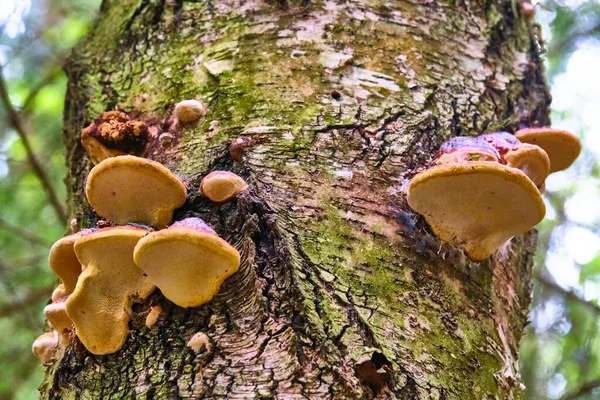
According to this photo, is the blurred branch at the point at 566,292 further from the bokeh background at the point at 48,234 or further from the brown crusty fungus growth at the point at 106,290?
the brown crusty fungus growth at the point at 106,290

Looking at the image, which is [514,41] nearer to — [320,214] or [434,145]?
[434,145]

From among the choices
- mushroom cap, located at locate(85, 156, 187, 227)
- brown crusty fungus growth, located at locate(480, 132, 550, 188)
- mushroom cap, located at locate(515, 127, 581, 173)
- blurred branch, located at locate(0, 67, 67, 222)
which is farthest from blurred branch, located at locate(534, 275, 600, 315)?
mushroom cap, located at locate(85, 156, 187, 227)

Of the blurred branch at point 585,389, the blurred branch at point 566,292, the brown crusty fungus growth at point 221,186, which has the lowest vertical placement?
the blurred branch at point 566,292

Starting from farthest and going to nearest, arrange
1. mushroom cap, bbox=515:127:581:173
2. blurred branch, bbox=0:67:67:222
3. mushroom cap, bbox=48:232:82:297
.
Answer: blurred branch, bbox=0:67:67:222
mushroom cap, bbox=515:127:581:173
mushroom cap, bbox=48:232:82:297

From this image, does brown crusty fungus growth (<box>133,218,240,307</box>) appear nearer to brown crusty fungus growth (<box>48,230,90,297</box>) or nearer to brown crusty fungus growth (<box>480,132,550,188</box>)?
brown crusty fungus growth (<box>48,230,90,297</box>)

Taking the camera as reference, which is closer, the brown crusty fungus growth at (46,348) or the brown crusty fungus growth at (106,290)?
the brown crusty fungus growth at (106,290)

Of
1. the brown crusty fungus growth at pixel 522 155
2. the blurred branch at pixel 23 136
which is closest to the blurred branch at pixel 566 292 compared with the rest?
the brown crusty fungus growth at pixel 522 155

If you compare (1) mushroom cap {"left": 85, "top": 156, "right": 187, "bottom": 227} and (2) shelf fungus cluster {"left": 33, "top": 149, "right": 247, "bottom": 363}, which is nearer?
(2) shelf fungus cluster {"left": 33, "top": 149, "right": 247, "bottom": 363}
